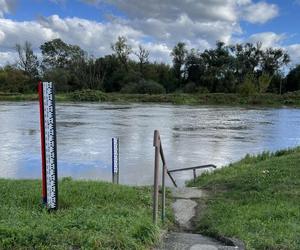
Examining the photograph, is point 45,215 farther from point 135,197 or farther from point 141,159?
point 141,159

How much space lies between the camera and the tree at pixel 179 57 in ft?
320

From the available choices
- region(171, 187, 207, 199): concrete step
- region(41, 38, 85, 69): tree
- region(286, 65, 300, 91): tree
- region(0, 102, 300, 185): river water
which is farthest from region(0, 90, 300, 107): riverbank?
region(171, 187, 207, 199): concrete step

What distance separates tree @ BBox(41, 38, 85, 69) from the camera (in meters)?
107

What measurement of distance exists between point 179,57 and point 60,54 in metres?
29.2

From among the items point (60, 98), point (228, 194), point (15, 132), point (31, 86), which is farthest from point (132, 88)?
point (228, 194)

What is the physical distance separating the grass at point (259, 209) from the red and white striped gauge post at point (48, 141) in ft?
6.56

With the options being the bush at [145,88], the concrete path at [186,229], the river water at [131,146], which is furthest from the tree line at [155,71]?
the concrete path at [186,229]

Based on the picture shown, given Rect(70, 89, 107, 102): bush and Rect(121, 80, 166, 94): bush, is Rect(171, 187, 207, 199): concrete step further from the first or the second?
Rect(121, 80, 166, 94): bush

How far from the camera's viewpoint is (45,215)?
17.8 feet

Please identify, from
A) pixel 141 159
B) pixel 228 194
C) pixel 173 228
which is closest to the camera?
pixel 173 228

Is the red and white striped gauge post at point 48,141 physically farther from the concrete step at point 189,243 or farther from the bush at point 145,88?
the bush at point 145,88

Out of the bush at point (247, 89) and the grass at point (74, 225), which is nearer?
the grass at point (74, 225)

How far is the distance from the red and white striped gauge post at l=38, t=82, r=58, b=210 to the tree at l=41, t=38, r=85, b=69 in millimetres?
101215

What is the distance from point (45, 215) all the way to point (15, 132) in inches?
847
